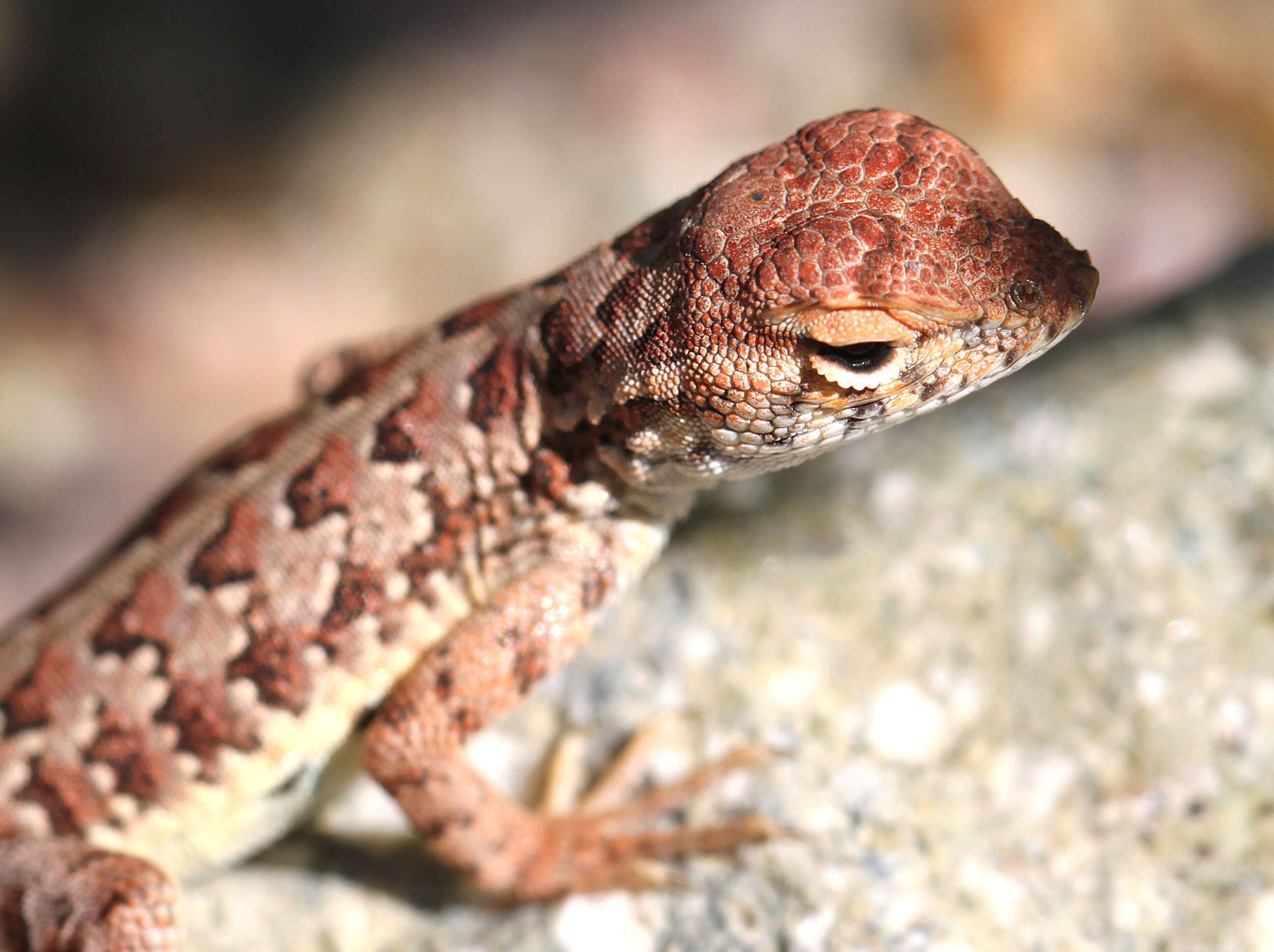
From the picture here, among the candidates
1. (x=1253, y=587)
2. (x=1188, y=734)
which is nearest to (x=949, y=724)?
(x=1188, y=734)

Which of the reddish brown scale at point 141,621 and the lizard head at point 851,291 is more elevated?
the lizard head at point 851,291

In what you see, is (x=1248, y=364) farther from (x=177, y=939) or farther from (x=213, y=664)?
(x=177, y=939)

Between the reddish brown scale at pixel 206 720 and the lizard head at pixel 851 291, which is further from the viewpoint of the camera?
the reddish brown scale at pixel 206 720

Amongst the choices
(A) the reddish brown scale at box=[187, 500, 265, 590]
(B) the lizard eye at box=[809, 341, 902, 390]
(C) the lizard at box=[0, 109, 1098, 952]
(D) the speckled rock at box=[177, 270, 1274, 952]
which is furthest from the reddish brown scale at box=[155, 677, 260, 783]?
(B) the lizard eye at box=[809, 341, 902, 390]

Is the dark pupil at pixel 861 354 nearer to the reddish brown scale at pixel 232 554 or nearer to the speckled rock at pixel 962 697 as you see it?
the speckled rock at pixel 962 697

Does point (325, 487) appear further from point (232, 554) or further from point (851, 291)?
point (851, 291)

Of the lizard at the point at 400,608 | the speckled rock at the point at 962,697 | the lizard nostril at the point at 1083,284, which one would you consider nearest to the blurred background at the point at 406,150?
the speckled rock at the point at 962,697
